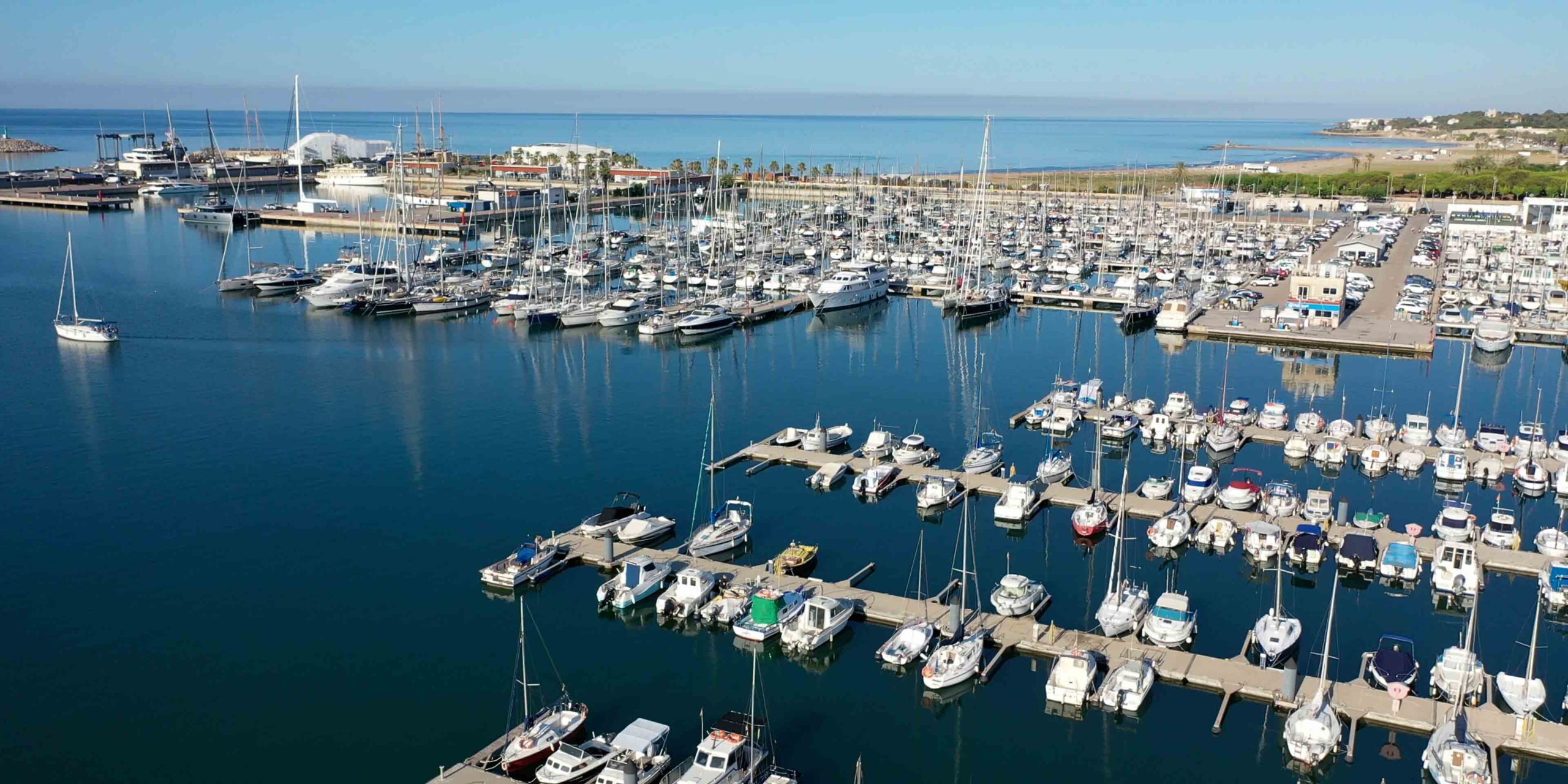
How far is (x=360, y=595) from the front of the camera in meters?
29.6

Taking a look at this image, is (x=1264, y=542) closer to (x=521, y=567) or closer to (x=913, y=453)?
(x=913, y=453)

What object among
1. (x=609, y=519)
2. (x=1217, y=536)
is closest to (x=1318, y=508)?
(x=1217, y=536)

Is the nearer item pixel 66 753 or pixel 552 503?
pixel 66 753

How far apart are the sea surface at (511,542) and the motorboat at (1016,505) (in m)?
0.46

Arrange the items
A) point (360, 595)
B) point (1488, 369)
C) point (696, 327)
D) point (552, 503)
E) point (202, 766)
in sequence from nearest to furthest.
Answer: point (202, 766), point (360, 595), point (552, 503), point (1488, 369), point (696, 327)

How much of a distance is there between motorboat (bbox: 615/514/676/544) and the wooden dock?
104 m

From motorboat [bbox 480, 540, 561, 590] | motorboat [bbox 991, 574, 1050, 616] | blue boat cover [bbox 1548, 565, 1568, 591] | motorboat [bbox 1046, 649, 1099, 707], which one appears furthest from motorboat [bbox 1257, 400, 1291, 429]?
motorboat [bbox 480, 540, 561, 590]

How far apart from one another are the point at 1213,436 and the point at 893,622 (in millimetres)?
18298

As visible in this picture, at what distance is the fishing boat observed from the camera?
2984 centimetres

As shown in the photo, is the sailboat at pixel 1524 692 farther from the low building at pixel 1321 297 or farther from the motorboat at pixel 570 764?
A: the low building at pixel 1321 297

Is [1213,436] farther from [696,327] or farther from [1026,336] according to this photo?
[696,327]

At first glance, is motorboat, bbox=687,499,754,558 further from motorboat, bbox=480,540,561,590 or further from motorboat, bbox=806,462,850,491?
motorboat, bbox=806,462,850,491

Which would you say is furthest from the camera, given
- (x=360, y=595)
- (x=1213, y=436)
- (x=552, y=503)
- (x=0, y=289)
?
(x=0, y=289)

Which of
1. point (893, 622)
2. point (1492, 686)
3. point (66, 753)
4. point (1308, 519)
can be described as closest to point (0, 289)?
point (66, 753)
